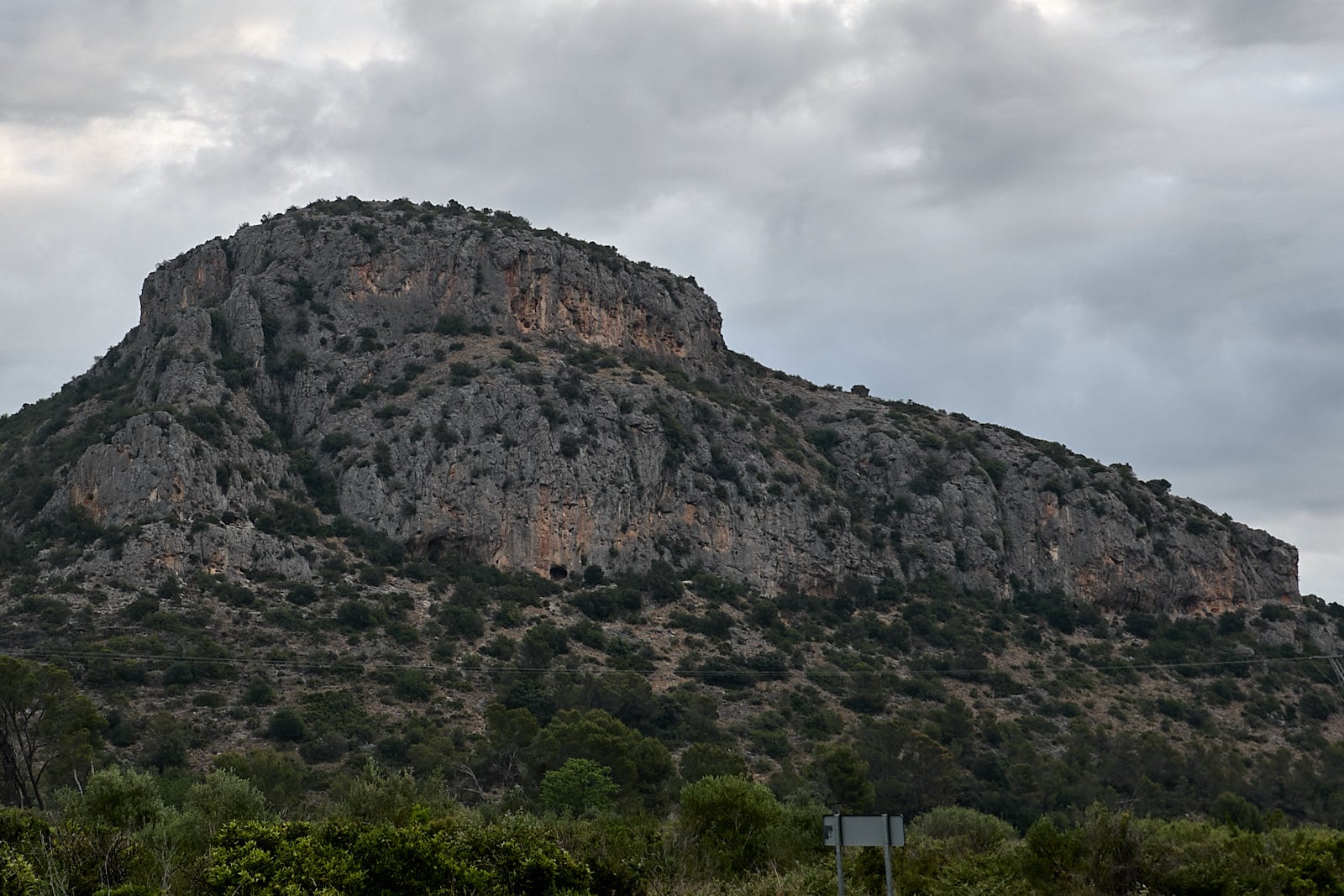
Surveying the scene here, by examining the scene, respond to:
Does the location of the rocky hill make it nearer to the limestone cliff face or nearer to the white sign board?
the limestone cliff face

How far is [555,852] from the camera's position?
2534 cm

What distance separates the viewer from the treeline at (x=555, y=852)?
22609 mm

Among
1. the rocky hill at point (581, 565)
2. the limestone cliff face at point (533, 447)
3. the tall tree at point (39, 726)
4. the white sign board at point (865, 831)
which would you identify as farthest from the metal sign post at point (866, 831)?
the limestone cliff face at point (533, 447)

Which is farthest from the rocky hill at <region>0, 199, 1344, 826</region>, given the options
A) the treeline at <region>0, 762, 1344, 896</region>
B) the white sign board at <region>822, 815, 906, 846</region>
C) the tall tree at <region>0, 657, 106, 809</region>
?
the white sign board at <region>822, 815, 906, 846</region>

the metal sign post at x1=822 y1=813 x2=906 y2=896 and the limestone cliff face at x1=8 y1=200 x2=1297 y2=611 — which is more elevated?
the limestone cliff face at x1=8 y1=200 x2=1297 y2=611

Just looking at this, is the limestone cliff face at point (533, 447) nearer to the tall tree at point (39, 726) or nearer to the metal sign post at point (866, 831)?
the tall tree at point (39, 726)

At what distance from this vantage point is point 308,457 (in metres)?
91.9

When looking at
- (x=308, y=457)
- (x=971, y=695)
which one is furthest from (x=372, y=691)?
(x=971, y=695)

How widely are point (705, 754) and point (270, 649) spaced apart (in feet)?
82.4

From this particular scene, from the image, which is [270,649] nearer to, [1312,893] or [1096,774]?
[1096,774]

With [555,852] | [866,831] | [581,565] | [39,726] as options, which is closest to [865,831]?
[866,831]

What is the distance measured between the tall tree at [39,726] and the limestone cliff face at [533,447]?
75.8ft

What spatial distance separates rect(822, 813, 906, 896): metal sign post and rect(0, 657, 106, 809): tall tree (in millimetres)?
39257

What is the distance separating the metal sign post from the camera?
60.3ft
